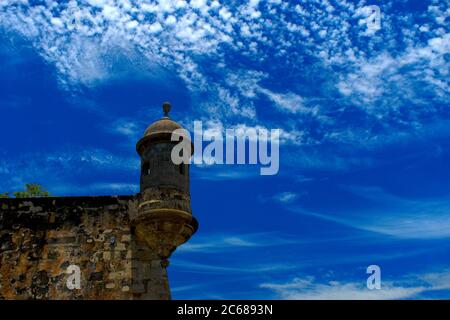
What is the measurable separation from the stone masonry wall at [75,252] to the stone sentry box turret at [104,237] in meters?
0.02

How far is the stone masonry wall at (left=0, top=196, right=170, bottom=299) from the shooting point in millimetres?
11055

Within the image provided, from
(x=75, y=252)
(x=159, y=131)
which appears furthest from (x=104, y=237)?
(x=159, y=131)

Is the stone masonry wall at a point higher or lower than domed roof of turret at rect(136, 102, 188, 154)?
lower

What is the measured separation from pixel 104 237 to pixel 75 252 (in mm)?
717

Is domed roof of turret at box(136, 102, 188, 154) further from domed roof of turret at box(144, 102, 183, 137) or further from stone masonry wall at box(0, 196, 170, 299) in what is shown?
stone masonry wall at box(0, 196, 170, 299)

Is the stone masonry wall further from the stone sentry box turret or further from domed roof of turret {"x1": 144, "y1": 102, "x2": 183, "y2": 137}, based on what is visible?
domed roof of turret {"x1": 144, "y1": 102, "x2": 183, "y2": 137}

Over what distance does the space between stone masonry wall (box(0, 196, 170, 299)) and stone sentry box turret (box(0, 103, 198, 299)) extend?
0.07 feet

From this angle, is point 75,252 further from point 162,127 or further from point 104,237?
point 162,127

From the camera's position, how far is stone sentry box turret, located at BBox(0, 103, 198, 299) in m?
11.1

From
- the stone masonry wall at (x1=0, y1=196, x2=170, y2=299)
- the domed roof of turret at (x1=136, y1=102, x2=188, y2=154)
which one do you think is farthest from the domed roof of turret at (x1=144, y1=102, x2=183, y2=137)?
the stone masonry wall at (x1=0, y1=196, x2=170, y2=299)

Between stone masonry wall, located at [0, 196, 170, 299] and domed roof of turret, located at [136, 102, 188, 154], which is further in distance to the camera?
domed roof of turret, located at [136, 102, 188, 154]

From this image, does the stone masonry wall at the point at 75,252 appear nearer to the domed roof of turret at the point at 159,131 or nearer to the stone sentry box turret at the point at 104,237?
the stone sentry box turret at the point at 104,237
